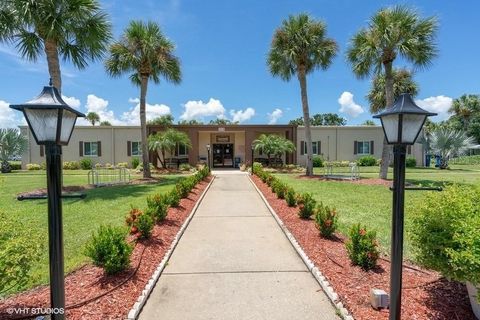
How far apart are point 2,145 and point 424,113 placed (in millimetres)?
30693

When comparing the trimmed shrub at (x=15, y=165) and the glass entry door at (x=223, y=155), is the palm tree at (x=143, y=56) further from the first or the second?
the trimmed shrub at (x=15, y=165)

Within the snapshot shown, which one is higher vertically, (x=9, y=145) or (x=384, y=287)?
(x=9, y=145)

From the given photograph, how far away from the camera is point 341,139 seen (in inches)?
1184

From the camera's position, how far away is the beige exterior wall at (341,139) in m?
29.9

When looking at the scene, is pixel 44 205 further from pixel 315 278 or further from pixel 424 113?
pixel 424 113

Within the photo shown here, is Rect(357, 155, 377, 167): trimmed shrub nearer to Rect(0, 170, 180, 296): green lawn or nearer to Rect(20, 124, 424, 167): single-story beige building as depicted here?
Rect(20, 124, 424, 167): single-story beige building

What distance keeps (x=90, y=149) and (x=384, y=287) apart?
97.8ft

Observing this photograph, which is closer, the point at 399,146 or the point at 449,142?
the point at 399,146

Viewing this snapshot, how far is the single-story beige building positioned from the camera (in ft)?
89.0

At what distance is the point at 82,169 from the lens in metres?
27.7

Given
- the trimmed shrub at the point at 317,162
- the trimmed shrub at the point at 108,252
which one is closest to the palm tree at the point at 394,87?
the trimmed shrub at the point at 317,162

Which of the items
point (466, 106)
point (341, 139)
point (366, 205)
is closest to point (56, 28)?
point (366, 205)

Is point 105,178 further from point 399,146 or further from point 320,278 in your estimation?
point 399,146

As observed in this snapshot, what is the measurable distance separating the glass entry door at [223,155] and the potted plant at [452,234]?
26501mm
